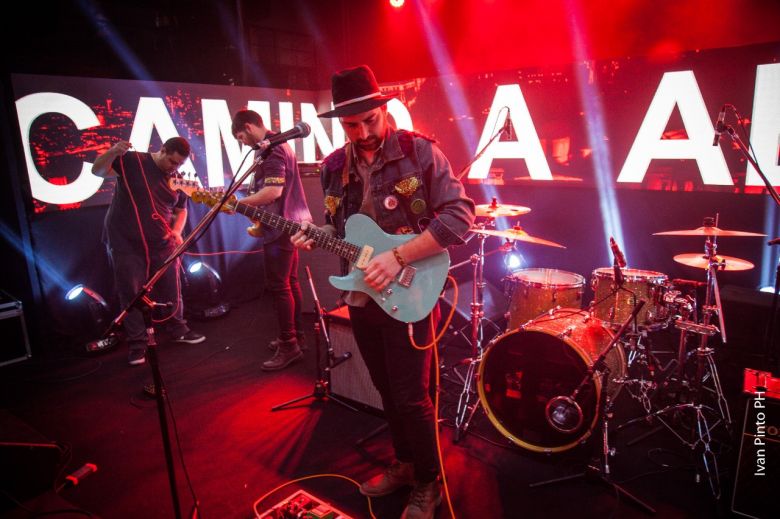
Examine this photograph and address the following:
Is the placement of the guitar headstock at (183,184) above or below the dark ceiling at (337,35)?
below

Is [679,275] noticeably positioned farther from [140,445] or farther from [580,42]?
[140,445]

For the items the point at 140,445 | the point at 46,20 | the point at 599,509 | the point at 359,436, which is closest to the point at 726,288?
the point at 599,509

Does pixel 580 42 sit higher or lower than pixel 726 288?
higher

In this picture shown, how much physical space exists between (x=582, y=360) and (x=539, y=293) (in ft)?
2.82

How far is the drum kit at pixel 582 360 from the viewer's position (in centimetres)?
268

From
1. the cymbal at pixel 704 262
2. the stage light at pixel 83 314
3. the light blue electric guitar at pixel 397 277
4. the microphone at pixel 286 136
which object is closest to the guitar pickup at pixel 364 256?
the light blue electric guitar at pixel 397 277

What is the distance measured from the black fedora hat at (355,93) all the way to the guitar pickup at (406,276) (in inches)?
28.2

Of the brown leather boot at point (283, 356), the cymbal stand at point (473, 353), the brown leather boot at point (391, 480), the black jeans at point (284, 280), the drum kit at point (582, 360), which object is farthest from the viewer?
the brown leather boot at point (283, 356)

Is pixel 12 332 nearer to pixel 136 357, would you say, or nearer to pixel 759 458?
pixel 136 357

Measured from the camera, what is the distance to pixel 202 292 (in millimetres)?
5645

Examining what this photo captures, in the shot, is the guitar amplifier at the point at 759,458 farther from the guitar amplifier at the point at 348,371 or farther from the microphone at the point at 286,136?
the microphone at the point at 286,136

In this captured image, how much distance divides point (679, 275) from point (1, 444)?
533cm

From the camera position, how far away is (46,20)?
4.75 metres

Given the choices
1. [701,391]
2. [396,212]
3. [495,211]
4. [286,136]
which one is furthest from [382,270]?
[701,391]
